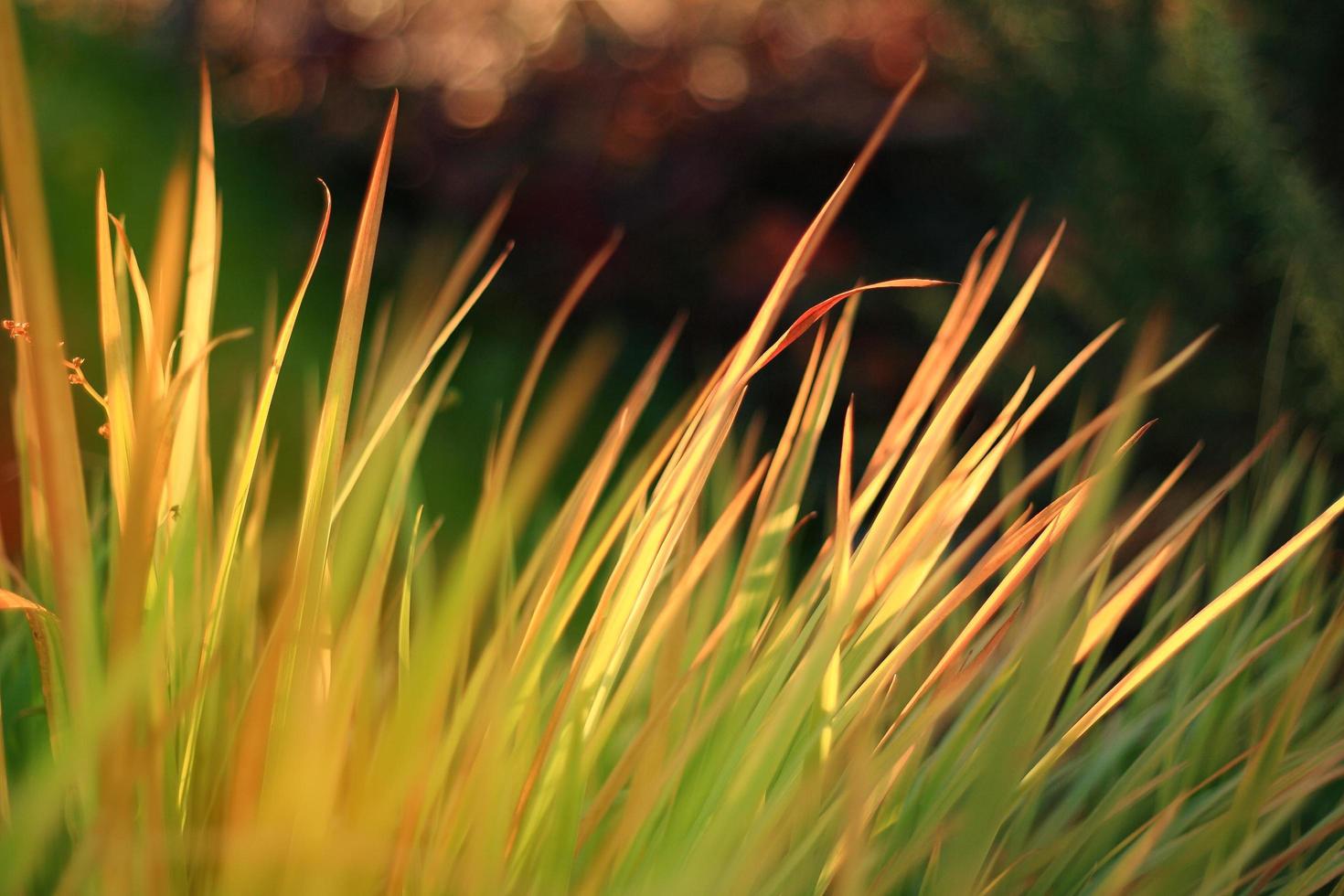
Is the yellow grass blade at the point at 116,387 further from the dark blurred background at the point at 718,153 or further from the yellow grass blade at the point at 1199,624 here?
the dark blurred background at the point at 718,153

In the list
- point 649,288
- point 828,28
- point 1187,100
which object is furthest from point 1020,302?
point 828,28

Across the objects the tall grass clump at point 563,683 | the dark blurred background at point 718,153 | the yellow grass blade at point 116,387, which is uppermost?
the dark blurred background at point 718,153

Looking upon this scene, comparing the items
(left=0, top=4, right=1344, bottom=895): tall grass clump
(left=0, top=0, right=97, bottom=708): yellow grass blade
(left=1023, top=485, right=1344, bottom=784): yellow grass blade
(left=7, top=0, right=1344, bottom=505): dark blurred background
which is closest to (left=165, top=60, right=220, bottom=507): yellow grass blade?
(left=0, top=4, right=1344, bottom=895): tall grass clump

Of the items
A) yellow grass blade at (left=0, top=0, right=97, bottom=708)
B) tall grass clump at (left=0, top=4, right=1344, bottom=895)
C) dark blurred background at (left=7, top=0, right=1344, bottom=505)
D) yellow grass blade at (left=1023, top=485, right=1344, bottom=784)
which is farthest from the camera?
dark blurred background at (left=7, top=0, right=1344, bottom=505)

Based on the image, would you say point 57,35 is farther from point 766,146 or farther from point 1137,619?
point 1137,619

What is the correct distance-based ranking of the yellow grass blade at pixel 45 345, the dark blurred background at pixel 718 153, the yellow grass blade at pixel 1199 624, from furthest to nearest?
the dark blurred background at pixel 718 153 < the yellow grass blade at pixel 1199 624 < the yellow grass blade at pixel 45 345

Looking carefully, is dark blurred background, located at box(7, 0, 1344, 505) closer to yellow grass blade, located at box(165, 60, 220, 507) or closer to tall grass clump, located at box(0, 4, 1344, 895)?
tall grass clump, located at box(0, 4, 1344, 895)

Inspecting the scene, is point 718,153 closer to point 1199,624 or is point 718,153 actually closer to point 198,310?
point 198,310

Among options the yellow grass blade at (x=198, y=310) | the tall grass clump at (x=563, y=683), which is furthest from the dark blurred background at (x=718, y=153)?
the yellow grass blade at (x=198, y=310)
